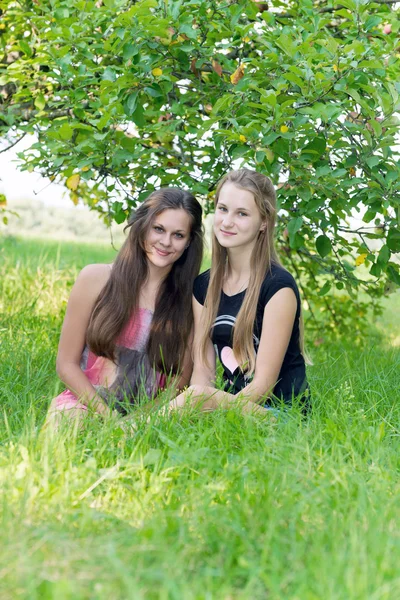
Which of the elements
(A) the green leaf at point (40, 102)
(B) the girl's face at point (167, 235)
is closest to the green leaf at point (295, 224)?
(B) the girl's face at point (167, 235)

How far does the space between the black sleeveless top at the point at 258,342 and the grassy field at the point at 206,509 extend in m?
0.18

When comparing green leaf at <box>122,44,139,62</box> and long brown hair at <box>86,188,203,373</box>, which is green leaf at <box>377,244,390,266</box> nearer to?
long brown hair at <box>86,188,203,373</box>

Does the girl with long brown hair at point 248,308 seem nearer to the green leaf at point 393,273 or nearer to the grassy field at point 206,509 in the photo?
the grassy field at point 206,509

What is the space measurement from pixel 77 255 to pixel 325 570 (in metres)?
7.55

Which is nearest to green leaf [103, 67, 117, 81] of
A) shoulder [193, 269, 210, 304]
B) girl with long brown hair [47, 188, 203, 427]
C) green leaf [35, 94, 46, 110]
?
girl with long brown hair [47, 188, 203, 427]

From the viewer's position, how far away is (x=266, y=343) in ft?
9.87

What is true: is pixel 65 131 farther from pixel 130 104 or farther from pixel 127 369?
pixel 127 369

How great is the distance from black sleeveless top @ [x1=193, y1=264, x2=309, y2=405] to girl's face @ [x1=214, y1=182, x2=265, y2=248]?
0.19 m

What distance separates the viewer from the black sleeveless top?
10.2 feet

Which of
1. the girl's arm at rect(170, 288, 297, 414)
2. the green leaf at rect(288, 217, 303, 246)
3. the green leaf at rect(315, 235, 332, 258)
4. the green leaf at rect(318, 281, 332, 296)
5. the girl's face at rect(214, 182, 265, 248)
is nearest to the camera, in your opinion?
the girl's arm at rect(170, 288, 297, 414)

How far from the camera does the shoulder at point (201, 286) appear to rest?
130 inches

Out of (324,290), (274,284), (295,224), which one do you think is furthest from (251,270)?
(324,290)

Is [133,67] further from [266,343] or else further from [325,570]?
[325,570]

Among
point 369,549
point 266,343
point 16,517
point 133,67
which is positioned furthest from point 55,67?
point 369,549
